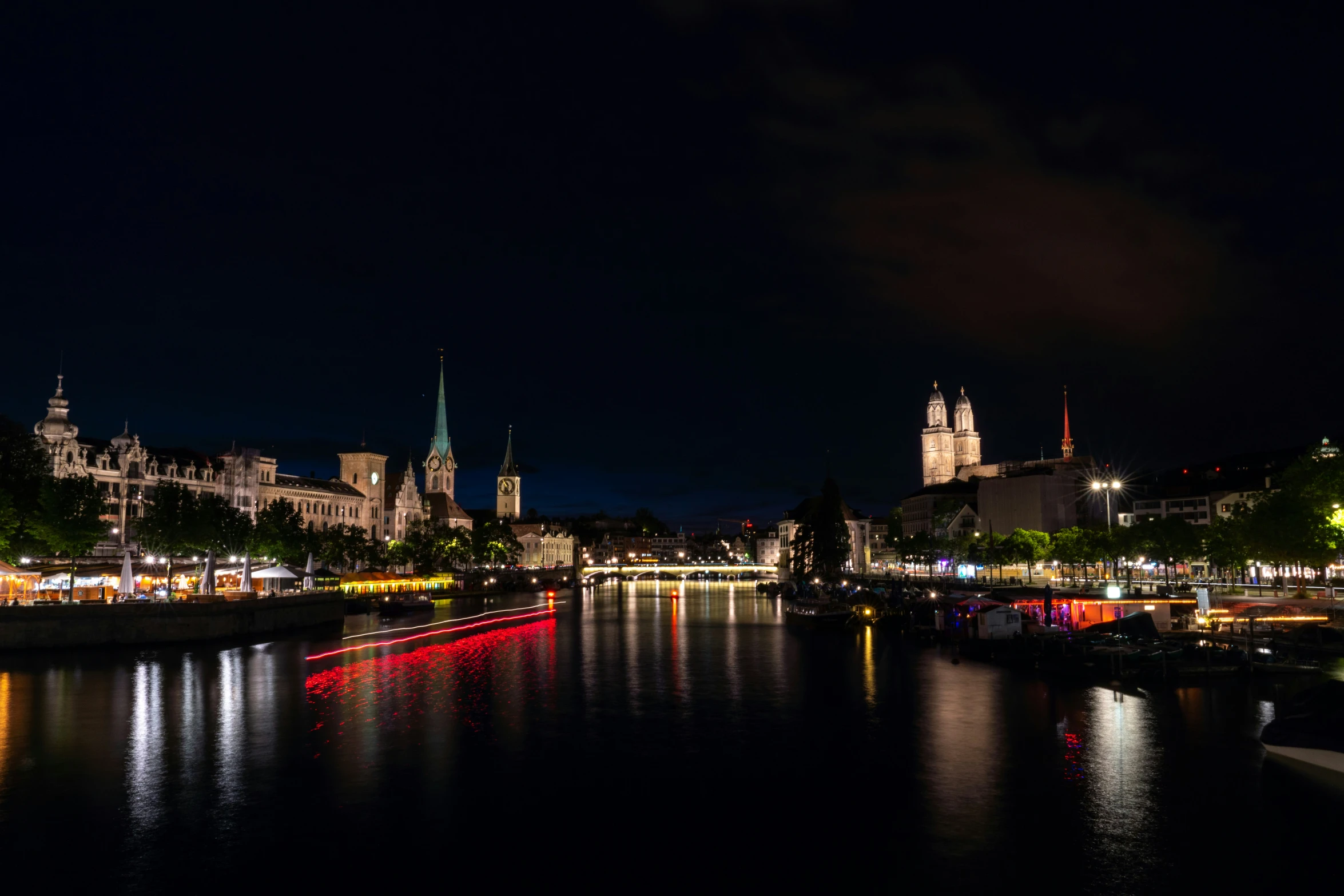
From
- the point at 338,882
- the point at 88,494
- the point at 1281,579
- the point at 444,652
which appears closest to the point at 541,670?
the point at 444,652

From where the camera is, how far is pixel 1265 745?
3088 cm

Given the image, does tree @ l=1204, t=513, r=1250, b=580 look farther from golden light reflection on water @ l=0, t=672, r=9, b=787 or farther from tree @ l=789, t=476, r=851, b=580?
golden light reflection on water @ l=0, t=672, r=9, b=787

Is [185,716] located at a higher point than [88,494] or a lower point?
lower

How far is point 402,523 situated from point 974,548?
4724 inches

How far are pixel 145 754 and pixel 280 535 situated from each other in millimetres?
84092

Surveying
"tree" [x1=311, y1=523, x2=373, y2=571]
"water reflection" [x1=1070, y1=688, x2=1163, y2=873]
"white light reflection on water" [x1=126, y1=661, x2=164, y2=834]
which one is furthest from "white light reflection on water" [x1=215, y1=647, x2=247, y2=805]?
"tree" [x1=311, y1=523, x2=373, y2=571]

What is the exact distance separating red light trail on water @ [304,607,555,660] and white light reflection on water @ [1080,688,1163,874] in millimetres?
48386

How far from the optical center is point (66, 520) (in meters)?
78.5

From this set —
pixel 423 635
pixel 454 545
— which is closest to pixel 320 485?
pixel 454 545

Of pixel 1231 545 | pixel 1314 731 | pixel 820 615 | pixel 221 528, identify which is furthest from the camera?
pixel 221 528

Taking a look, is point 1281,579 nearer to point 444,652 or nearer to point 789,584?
point 444,652

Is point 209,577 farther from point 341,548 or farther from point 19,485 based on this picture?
point 341,548

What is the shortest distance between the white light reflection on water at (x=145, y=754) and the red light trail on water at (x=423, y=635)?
1527 centimetres

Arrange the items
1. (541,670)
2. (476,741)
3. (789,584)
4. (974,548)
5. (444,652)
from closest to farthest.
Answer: (476,741)
(541,670)
(444,652)
(974,548)
(789,584)
